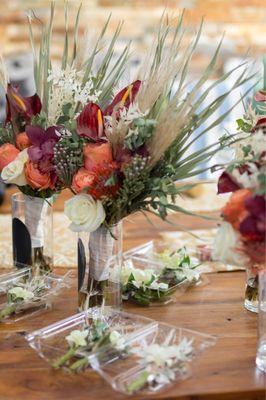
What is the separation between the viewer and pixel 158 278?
1686 mm

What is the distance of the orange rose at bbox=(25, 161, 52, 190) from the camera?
147 centimetres

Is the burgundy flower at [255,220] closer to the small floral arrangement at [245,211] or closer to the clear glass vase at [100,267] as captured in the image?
the small floral arrangement at [245,211]

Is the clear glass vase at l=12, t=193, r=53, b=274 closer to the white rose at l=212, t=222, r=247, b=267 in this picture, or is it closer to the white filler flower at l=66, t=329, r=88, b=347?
the white filler flower at l=66, t=329, r=88, b=347

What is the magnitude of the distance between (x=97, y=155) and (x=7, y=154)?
0.88ft

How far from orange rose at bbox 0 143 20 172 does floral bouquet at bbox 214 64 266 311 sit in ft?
1.51

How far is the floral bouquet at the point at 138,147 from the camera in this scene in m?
1.31

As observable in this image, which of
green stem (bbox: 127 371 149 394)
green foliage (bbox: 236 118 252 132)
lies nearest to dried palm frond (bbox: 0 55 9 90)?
green foliage (bbox: 236 118 252 132)

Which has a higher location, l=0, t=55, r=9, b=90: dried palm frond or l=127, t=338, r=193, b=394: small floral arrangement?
l=0, t=55, r=9, b=90: dried palm frond

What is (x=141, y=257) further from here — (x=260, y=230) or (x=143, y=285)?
(x=260, y=230)

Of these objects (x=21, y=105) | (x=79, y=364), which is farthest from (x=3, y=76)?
(x=79, y=364)

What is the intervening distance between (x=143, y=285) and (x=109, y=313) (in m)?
0.17

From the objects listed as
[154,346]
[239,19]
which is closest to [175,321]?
[154,346]

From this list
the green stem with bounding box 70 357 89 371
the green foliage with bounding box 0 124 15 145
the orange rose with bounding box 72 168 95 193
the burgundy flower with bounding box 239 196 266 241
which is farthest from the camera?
Result: the green foliage with bounding box 0 124 15 145

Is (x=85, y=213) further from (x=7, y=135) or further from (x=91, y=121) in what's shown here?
(x=7, y=135)
